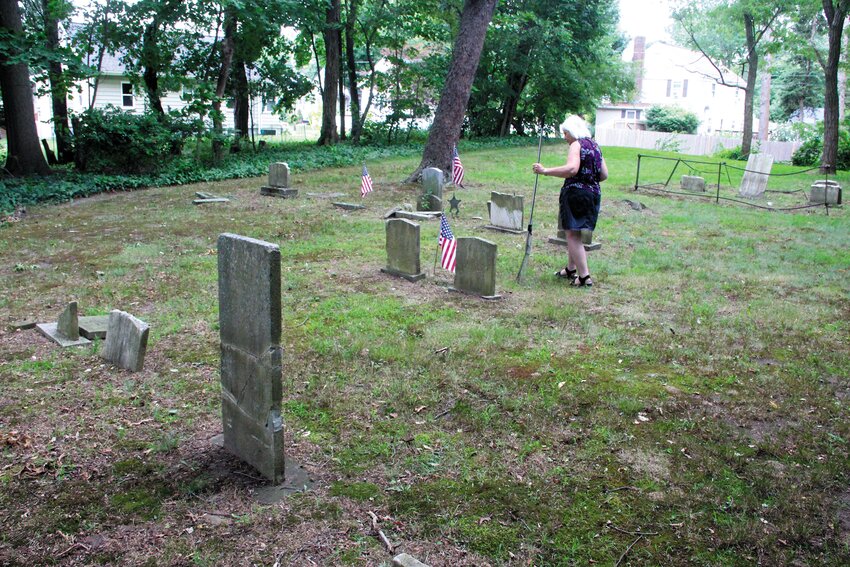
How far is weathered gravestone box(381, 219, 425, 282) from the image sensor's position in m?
8.38

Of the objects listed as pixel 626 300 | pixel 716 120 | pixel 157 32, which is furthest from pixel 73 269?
pixel 716 120

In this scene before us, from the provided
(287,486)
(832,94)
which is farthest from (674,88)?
(287,486)

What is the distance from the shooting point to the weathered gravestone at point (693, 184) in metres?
17.6

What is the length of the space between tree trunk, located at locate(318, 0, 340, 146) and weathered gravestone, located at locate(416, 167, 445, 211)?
12626 millimetres

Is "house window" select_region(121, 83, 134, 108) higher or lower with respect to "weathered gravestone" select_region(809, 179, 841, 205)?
higher

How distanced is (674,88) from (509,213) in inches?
2020

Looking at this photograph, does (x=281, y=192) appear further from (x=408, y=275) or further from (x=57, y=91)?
(x=408, y=275)

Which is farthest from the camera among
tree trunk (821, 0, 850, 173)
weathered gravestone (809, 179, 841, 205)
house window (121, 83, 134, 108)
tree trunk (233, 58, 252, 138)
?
house window (121, 83, 134, 108)

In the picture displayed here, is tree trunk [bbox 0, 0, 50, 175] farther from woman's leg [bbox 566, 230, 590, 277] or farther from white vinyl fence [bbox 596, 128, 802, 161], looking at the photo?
white vinyl fence [bbox 596, 128, 802, 161]

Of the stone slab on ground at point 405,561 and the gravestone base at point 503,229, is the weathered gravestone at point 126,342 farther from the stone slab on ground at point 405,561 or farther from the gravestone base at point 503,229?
the gravestone base at point 503,229

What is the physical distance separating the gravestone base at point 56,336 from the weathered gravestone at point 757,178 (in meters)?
15.7

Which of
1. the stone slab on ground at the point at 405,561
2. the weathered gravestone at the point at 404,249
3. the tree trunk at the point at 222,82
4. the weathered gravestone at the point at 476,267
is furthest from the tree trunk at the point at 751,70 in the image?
the stone slab on ground at the point at 405,561

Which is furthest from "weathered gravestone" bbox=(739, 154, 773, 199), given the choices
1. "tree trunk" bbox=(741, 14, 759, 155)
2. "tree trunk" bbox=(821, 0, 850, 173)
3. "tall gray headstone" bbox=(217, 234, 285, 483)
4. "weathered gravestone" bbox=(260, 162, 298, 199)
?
"tree trunk" bbox=(741, 14, 759, 155)

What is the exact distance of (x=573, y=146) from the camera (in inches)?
304
